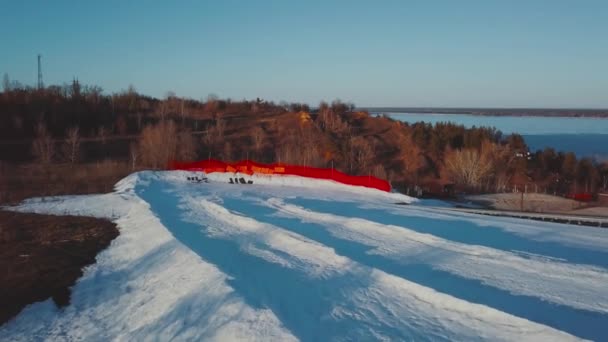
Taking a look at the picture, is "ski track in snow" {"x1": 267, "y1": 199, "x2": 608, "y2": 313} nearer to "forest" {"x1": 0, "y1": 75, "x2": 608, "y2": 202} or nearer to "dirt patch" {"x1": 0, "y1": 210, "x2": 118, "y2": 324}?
"dirt patch" {"x1": 0, "y1": 210, "x2": 118, "y2": 324}

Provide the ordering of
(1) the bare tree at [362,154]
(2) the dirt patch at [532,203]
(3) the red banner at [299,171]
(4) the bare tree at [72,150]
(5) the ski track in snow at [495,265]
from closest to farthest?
(5) the ski track in snow at [495,265], (3) the red banner at [299,171], (2) the dirt patch at [532,203], (4) the bare tree at [72,150], (1) the bare tree at [362,154]

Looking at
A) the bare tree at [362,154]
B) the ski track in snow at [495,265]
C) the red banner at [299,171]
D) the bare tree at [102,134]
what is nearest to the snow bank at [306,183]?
the red banner at [299,171]

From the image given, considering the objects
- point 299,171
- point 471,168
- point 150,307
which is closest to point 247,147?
Result: point 471,168

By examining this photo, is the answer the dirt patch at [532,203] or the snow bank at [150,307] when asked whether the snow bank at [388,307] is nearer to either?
the snow bank at [150,307]

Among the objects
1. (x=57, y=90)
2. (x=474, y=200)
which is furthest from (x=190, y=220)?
(x=57, y=90)

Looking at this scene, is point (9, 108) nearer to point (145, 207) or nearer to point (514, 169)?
point (145, 207)

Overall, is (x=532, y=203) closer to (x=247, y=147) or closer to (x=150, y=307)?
(x=150, y=307)
